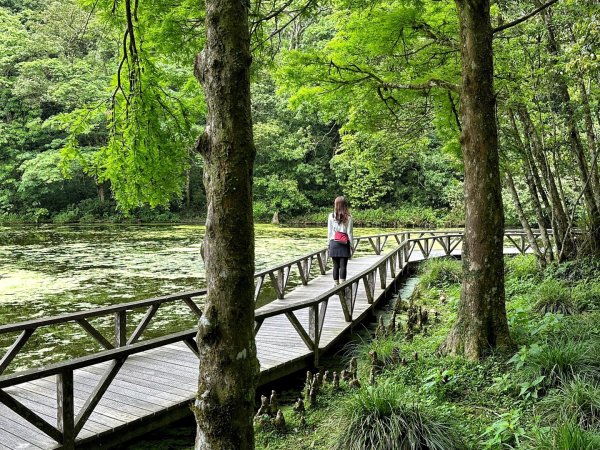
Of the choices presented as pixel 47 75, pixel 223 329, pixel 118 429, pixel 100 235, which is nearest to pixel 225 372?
pixel 223 329

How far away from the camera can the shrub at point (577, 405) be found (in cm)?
355

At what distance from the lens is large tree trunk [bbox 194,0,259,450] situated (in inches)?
99.9

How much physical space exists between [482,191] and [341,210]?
3495 mm

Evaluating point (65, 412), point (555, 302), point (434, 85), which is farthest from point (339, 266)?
point (65, 412)

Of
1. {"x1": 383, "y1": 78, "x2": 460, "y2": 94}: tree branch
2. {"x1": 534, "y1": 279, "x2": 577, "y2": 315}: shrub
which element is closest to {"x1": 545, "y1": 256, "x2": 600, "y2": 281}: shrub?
{"x1": 534, "y1": 279, "x2": 577, "y2": 315}: shrub

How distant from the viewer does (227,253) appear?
2.54m

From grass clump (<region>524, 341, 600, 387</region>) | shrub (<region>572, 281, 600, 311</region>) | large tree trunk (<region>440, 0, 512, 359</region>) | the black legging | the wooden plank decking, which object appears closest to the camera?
the wooden plank decking

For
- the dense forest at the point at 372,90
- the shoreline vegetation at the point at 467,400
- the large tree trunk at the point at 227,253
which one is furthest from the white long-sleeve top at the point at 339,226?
the large tree trunk at the point at 227,253

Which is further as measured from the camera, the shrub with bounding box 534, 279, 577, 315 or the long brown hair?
the long brown hair

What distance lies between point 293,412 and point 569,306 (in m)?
4.49

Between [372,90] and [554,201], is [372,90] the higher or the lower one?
the higher one

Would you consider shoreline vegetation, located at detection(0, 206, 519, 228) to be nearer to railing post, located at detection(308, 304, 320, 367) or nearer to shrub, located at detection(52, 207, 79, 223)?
shrub, located at detection(52, 207, 79, 223)

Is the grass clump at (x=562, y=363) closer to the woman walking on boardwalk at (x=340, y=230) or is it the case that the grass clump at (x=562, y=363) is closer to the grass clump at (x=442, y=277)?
the woman walking on boardwalk at (x=340, y=230)

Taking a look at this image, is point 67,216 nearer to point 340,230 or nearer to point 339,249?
point 339,249
